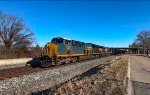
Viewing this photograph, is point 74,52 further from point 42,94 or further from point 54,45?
point 42,94

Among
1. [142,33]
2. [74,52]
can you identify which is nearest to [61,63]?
[74,52]

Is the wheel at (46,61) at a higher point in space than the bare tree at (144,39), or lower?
lower

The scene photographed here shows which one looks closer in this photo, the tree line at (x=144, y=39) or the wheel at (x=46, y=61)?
the wheel at (x=46, y=61)

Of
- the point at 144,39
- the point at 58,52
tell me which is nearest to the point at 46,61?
the point at 58,52

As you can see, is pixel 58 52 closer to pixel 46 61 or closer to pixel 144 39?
pixel 46 61

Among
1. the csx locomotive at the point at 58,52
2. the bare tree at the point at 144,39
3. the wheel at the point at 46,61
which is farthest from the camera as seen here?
the bare tree at the point at 144,39

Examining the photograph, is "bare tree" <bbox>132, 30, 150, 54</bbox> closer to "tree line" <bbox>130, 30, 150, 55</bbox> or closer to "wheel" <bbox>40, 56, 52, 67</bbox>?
"tree line" <bbox>130, 30, 150, 55</bbox>

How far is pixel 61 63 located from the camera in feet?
105

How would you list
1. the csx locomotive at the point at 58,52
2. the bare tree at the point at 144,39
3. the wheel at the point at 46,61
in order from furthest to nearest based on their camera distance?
the bare tree at the point at 144,39, the csx locomotive at the point at 58,52, the wheel at the point at 46,61

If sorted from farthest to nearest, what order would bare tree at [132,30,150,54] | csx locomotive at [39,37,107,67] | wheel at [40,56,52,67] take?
bare tree at [132,30,150,54]
csx locomotive at [39,37,107,67]
wheel at [40,56,52,67]

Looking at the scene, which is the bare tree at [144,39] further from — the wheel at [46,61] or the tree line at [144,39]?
the wheel at [46,61]

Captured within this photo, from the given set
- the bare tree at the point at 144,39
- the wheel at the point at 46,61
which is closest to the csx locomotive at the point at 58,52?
the wheel at the point at 46,61

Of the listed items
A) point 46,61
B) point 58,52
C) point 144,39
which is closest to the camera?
point 46,61

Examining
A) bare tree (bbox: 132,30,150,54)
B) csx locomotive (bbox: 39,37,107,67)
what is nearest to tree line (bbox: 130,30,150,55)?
bare tree (bbox: 132,30,150,54)
